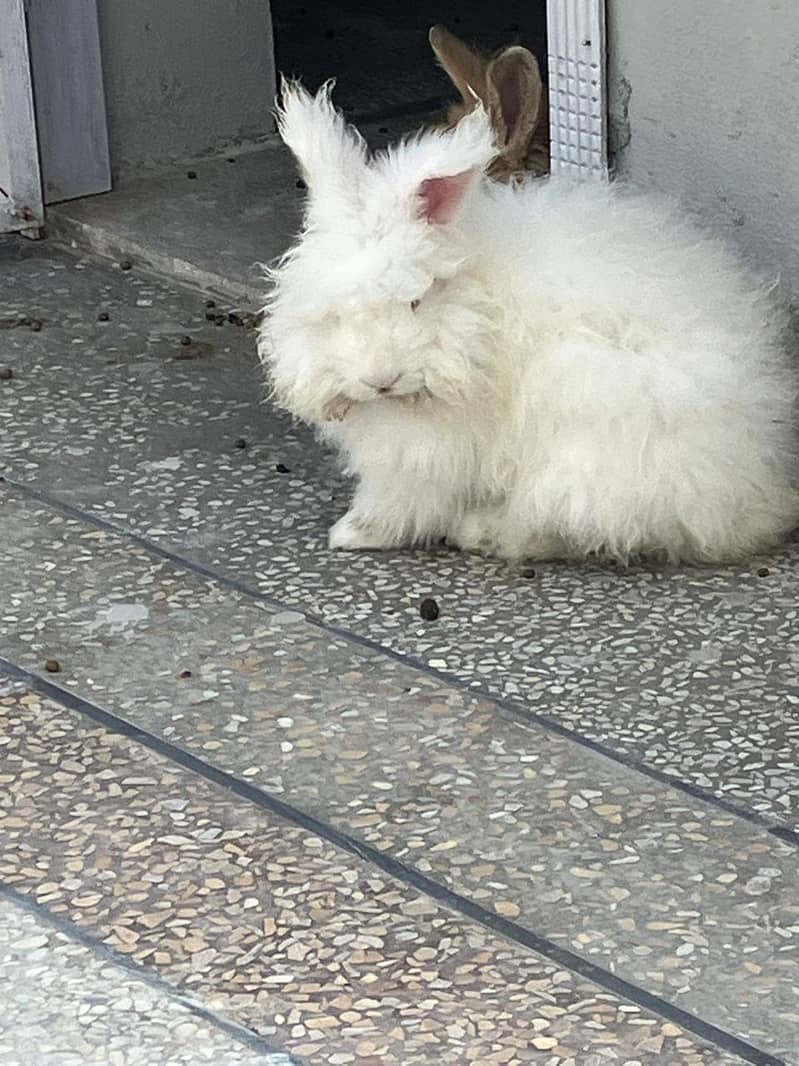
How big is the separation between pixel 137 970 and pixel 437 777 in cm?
66

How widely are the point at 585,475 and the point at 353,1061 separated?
1.47m

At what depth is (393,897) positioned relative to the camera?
3.05 m

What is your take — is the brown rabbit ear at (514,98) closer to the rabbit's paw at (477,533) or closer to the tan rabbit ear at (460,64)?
the tan rabbit ear at (460,64)

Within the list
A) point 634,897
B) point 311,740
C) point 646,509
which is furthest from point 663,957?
point 646,509

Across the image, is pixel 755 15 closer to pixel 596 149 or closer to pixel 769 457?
pixel 596 149

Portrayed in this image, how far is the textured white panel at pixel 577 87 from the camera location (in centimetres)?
A: 471

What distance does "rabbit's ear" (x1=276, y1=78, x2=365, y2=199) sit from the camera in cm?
376

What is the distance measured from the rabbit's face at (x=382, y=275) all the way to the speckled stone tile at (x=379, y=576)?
0.43 m

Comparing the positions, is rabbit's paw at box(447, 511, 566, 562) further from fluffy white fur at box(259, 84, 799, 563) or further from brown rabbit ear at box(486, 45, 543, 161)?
brown rabbit ear at box(486, 45, 543, 161)

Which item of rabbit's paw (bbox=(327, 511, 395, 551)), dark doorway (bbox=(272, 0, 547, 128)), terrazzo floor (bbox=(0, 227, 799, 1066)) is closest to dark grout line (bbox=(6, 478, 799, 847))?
terrazzo floor (bbox=(0, 227, 799, 1066))

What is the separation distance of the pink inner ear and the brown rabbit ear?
133 cm

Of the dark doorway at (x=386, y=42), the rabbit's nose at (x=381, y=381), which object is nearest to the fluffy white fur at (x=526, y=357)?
the rabbit's nose at (x=381, y=381)

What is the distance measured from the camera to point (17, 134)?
19.8ft

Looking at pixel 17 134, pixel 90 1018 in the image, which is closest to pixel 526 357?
pixel 90 1018
